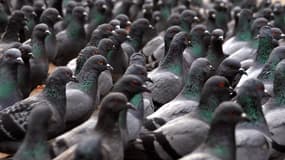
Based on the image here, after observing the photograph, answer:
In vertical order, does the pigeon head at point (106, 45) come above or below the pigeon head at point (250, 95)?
below

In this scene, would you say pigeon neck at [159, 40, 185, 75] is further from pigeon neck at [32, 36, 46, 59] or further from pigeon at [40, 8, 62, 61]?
pigeon at [40, 8, 62, 61]

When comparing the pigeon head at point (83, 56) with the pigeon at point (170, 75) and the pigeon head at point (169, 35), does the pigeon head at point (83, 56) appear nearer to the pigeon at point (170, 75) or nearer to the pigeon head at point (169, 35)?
the pigeon at point (170, 75)

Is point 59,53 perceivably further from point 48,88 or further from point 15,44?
point 48,88

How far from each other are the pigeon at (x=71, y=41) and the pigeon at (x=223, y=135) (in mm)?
9169

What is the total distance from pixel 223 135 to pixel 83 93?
149 inches

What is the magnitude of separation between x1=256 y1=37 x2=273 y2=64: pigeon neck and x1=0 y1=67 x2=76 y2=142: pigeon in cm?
412

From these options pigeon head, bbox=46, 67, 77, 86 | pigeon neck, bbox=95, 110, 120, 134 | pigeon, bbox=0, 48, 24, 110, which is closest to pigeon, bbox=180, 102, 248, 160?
pigeon neck, bbox=95, 110, 120, 134

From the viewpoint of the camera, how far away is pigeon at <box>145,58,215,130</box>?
1112 cm

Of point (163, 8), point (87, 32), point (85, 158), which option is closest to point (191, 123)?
point (85, 158)

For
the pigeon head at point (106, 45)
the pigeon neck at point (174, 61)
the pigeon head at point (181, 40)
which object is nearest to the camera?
the pigeon neck at point (174, 61)

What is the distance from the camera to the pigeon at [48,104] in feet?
35.7

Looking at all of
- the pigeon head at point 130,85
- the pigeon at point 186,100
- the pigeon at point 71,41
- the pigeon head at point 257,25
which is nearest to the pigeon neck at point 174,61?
the pigeon at point 186,100

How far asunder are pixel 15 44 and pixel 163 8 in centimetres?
945

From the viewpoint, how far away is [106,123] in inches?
368
